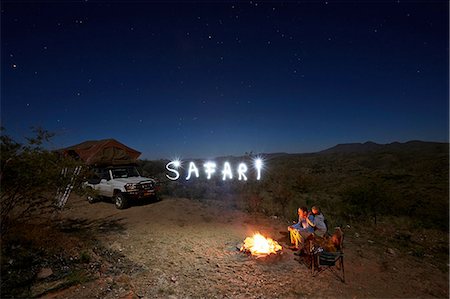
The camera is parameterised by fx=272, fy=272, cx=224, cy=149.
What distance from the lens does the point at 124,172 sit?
48.1 feet

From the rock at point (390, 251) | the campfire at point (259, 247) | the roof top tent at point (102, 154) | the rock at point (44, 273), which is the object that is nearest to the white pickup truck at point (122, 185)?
the roof top tent at point (102, 154)

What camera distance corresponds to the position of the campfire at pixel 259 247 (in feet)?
24.9

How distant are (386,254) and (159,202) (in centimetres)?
1109

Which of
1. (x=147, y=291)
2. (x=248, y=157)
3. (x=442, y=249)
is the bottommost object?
(x=442, y=249)

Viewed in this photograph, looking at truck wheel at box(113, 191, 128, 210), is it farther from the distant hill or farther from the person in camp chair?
the distant hill

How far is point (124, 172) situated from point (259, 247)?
9.48m

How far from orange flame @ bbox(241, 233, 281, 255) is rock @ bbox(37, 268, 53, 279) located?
4.86m

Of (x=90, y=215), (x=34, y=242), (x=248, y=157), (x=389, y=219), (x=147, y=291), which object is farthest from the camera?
(x=248, y=157)

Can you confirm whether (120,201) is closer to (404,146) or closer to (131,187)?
(131,187)

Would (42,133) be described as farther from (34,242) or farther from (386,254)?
(386,254)

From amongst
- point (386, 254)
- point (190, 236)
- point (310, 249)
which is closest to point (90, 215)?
point (190, 236)

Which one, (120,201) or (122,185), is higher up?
(122,185)

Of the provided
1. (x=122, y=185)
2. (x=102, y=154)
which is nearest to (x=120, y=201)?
(x=122, y=185)

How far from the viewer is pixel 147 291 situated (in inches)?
224
